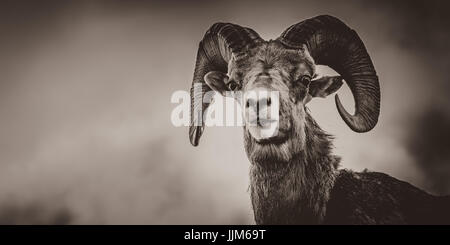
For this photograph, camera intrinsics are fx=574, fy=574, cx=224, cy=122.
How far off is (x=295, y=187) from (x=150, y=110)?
1810 mm

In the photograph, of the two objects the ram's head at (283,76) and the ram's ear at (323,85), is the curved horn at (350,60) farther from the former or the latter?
the ram's ear at (323,85)

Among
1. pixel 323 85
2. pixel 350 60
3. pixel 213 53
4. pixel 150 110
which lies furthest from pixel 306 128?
pixel 150 110

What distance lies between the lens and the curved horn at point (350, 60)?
5.20 metres

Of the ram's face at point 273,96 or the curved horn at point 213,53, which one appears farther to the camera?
the curved horn at point 213,53

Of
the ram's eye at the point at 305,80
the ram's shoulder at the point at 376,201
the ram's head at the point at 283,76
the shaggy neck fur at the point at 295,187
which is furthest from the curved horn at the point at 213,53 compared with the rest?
the ram's shoulder at the point at 376,201

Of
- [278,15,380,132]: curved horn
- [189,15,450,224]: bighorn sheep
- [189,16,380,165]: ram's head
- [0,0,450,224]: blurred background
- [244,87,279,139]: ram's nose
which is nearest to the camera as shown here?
[244,87,279,139]: ram's nose

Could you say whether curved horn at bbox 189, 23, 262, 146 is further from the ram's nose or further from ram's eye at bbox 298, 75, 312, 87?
the ram's nose

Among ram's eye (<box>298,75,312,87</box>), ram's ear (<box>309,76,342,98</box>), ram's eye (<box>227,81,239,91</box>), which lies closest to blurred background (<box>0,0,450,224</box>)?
ram's ear (<box>309,76,342,98</box>)

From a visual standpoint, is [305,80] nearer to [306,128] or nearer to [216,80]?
[306,128]

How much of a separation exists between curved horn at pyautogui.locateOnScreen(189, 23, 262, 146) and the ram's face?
0.14 meters

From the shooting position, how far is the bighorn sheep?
481 cm

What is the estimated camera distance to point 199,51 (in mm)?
5590

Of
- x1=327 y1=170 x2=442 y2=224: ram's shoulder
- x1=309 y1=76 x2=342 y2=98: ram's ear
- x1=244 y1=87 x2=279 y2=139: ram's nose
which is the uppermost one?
x1=309 y1=76 x2=342 y2=98: ram's ear

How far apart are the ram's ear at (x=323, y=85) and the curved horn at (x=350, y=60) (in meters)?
0.28
